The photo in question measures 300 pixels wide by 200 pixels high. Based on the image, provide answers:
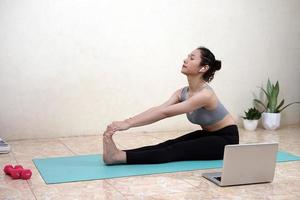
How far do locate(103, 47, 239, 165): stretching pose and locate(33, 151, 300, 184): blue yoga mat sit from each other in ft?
0.20

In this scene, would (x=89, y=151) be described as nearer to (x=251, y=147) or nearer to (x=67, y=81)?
(x=67, y=81)

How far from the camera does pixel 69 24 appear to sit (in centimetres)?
424

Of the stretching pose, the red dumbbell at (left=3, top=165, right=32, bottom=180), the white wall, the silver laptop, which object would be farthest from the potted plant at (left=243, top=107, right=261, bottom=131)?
the red dumbbell at (left=3, top=165, right=32, bottom=180)

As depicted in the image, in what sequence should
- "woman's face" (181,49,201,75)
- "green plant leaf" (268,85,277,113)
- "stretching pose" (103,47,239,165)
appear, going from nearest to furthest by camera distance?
"stretching pose" (103,47,239,165), "woman's face" (181,49,201,75), "green plant leaf" (268,85,277,113)

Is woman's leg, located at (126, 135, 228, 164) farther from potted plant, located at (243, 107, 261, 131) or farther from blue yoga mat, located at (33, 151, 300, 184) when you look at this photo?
potted plant, located at (243, 107, 261, 131)

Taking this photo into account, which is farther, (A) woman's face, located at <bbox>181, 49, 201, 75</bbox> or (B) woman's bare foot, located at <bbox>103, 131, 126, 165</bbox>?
(A) woman's face, located at <bbox>181, 49, 201, 75</bbox>

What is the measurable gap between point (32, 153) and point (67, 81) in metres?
1.02

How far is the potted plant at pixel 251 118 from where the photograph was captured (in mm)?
4969

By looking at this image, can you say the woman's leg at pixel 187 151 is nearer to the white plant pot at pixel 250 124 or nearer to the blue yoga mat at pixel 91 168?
the blue yoga mat at pixel 91 168

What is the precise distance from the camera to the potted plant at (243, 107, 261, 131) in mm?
4969

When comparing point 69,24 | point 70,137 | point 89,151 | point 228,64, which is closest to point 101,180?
point 89,151

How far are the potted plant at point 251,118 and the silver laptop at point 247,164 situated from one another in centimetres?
228

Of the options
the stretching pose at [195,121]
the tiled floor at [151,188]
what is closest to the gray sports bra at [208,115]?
the stretching pose at [195,121]

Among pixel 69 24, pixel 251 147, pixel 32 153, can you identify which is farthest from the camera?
pixel 69 24
